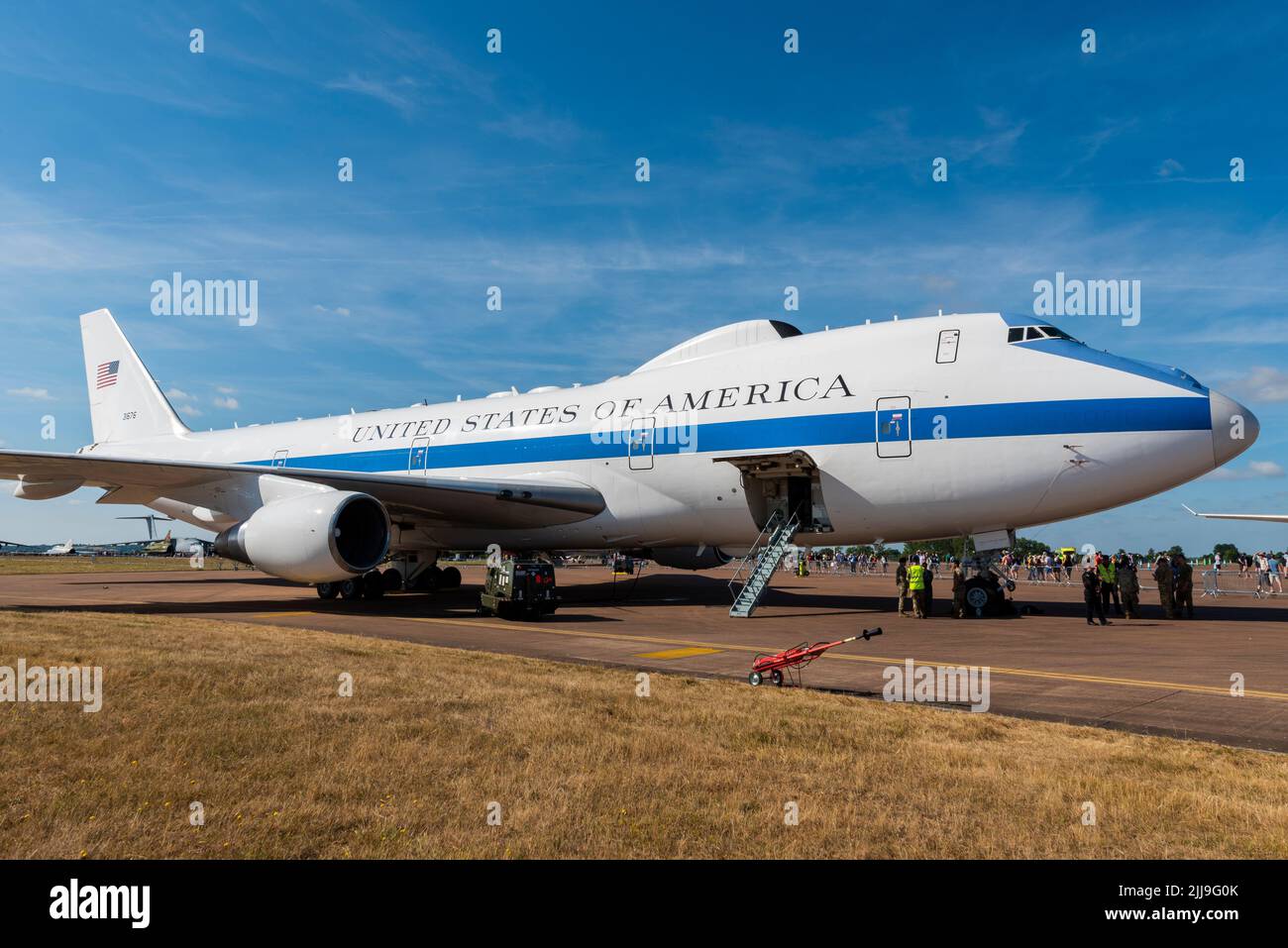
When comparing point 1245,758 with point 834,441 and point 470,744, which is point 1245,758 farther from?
point 834,441

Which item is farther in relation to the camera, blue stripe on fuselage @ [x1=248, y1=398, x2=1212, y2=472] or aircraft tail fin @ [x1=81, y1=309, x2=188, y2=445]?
aircraft tail fin @ [x1=81, y1=309, x2=188, y2=445]

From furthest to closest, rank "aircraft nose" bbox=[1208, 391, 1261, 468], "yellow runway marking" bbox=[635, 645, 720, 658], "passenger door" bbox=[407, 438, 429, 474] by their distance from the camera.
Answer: "passenger door" bbox=[407, 438, 429, 474] < "aircraft nose" bbox=[1208, 391, 1261, 468] < "yellow runway marking" bbox=[635, 645, 720, 658]

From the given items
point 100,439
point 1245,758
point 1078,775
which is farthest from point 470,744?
point 100,439

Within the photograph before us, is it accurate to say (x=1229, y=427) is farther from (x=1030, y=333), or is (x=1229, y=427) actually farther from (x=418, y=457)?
(x=418, y=457)

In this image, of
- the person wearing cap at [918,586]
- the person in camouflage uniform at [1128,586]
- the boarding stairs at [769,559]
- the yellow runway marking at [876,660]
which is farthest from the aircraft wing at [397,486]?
the person in camouflage uniform at [1128,586]

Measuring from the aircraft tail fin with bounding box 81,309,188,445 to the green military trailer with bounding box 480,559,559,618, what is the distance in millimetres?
22586

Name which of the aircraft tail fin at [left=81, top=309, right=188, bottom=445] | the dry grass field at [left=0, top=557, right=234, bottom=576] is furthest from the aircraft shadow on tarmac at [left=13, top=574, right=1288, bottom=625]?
the dry grass field at [left=0, top=557, right=234, bottom=576]

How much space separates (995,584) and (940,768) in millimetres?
14133

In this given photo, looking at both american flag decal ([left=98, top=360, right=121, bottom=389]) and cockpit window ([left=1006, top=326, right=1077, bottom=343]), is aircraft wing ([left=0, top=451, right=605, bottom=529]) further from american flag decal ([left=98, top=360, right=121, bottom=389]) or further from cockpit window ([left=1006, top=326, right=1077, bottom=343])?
american flag decal ([left=98, top=360, right=121, bottom=389])

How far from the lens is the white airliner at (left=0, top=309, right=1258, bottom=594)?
1591cm

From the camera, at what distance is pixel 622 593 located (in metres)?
26.7

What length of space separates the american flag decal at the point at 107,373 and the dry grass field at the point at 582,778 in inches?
1237

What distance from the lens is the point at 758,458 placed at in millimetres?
18469
